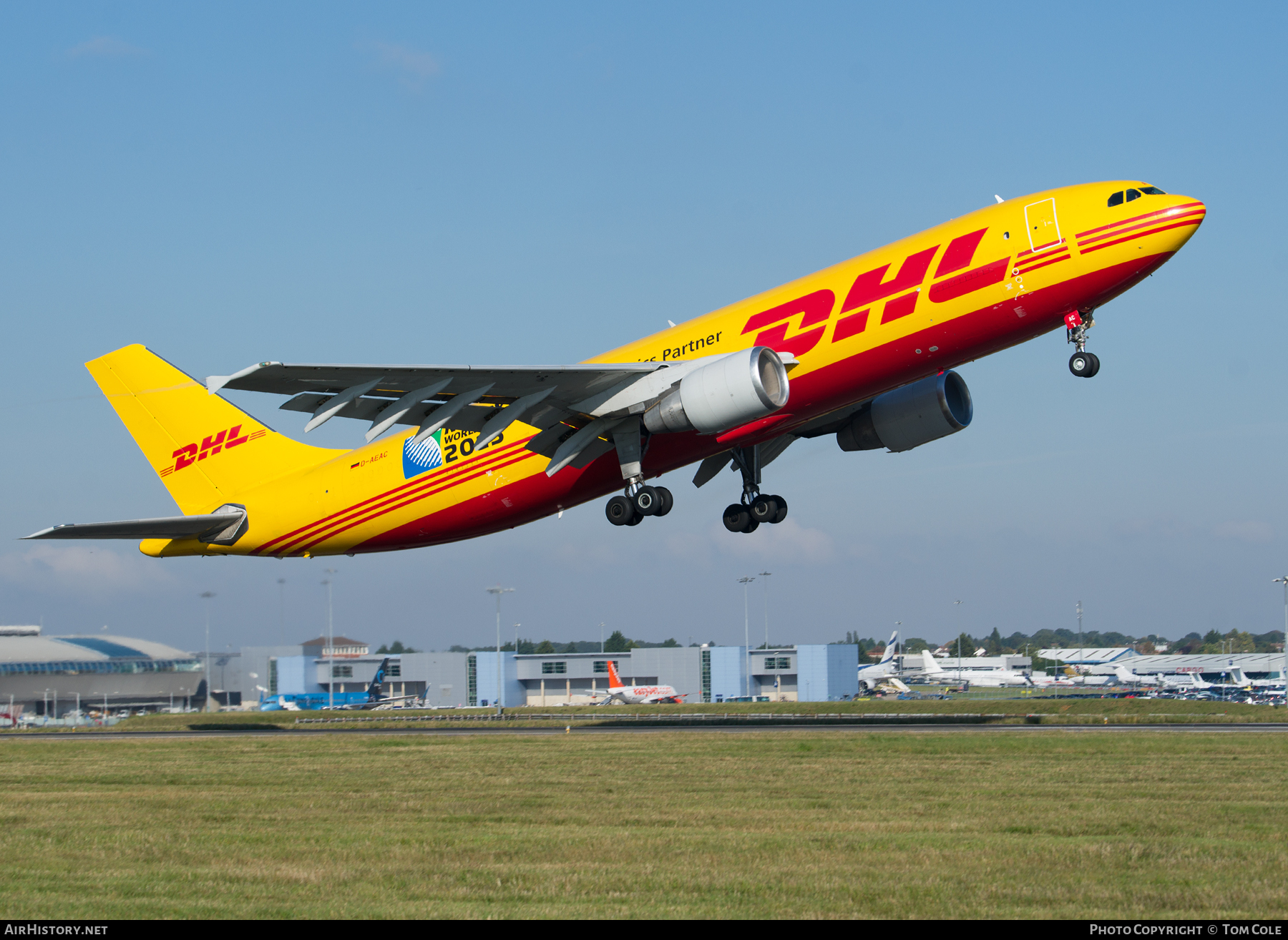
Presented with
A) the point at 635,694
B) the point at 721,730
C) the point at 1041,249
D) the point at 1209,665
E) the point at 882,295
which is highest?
the point at 1041,249

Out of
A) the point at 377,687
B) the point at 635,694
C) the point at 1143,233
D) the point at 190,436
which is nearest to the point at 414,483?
the point at 190,436

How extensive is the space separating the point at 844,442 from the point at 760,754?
1058 cm

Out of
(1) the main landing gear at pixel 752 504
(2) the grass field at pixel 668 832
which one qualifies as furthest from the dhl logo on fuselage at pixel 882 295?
(2) the grass field at pixel 668 832

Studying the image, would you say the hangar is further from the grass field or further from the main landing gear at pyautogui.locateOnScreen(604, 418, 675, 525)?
the main landing gear at pyautogui.locateOnScreen(604, 418, 675, 525)

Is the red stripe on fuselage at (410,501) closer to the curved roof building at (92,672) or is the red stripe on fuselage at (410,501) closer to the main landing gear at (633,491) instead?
the main landing gear at (633,491)

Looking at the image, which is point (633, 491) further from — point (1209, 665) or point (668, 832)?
point (1209, 665)

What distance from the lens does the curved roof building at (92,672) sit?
94.4 metres

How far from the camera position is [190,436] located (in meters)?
36.4

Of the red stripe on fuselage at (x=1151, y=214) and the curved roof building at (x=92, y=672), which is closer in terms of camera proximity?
the red stripe on fuselage at (x=1151, y=214)

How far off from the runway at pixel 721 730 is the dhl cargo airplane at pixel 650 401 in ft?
55.5

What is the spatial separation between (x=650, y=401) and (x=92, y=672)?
279 ft

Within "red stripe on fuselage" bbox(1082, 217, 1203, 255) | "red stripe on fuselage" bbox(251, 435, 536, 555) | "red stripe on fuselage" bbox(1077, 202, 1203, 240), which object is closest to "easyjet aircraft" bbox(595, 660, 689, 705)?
"red stripe on fuselage" bbox(251, 435, 536, 555)

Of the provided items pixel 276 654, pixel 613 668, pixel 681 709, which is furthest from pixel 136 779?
pixel 276 654

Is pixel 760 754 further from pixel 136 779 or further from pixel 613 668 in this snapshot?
pixel 613 668
